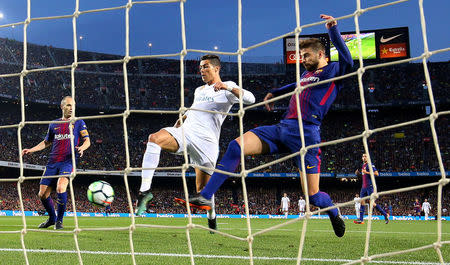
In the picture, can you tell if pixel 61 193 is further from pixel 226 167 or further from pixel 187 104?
→ pixel 187 104

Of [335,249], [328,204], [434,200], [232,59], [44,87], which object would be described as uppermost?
[232,59]

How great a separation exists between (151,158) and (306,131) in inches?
67.5

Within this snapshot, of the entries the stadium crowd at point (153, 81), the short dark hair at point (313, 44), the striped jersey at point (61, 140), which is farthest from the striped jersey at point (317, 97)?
the stadium crowd at point (153, 81)

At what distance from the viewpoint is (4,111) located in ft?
107

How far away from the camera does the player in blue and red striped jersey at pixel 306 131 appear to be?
13.9 feet

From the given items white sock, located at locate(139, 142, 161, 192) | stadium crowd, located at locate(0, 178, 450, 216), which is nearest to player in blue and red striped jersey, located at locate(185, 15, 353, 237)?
white sock, located at locate(139, 142, 161, 192)

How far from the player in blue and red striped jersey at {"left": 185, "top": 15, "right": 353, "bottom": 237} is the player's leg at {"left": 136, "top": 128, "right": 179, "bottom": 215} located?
637 millimetres

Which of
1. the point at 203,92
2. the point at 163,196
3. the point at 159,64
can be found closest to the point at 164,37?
the point at 159,64

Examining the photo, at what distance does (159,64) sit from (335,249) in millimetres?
33414

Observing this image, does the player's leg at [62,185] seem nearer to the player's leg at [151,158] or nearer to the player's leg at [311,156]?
the player's leg at [151,158]

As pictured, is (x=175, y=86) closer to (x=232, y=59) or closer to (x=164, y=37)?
(x=232, y=59)

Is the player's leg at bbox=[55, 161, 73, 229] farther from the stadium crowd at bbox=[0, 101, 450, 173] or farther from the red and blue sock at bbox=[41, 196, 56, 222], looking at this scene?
the stadium crowd at bbox=[0, 101, 450, 173]

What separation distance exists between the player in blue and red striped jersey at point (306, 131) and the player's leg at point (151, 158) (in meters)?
→ 0.64

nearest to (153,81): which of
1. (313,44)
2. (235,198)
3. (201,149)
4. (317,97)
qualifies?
(235,198)
